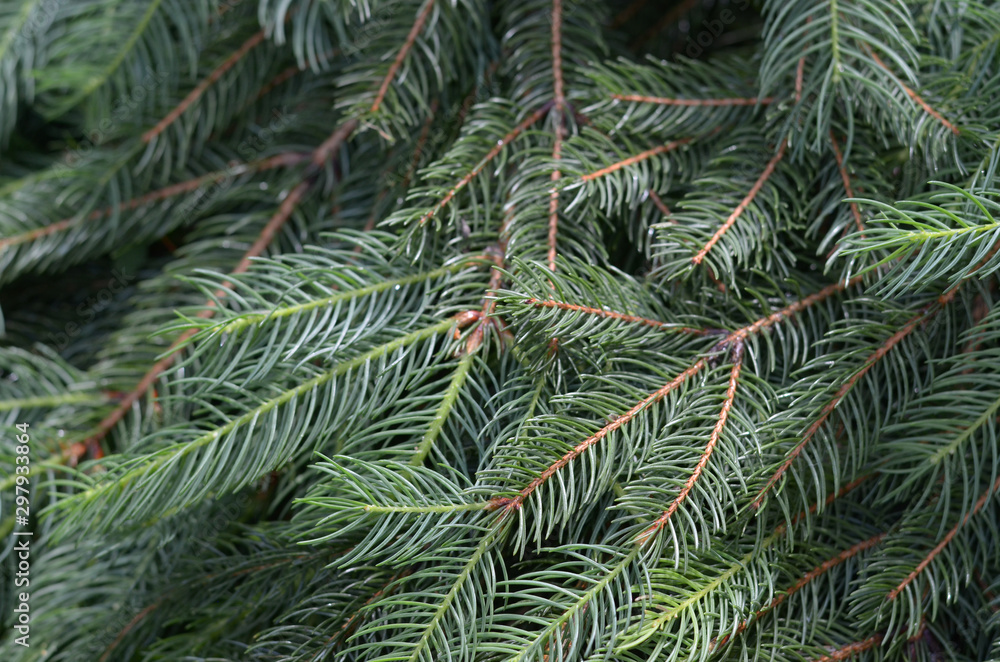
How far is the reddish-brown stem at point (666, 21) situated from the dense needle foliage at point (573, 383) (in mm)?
88

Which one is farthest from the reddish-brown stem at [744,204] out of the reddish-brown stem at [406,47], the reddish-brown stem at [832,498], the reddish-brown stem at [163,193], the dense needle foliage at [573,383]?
the reddish-brown stem at [163,193]

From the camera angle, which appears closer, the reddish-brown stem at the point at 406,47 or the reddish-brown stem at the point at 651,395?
the reddish-brown stem at the point at 651,395

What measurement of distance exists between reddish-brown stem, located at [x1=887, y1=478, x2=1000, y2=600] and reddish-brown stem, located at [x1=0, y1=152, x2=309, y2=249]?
0.52 metres

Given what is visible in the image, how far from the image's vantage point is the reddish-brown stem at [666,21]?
2.14 ft

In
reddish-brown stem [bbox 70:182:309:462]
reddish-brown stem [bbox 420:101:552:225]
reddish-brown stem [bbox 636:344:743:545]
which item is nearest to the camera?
reddish-brown stem [bbox 636:344:743:545]

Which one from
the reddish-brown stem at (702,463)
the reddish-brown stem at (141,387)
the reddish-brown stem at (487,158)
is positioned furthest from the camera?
the reddish-brown stem at (141,387)

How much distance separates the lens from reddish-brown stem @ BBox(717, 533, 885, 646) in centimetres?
36

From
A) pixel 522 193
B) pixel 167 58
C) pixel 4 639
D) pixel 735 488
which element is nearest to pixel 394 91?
pixel 522 193

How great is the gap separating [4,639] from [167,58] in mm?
488

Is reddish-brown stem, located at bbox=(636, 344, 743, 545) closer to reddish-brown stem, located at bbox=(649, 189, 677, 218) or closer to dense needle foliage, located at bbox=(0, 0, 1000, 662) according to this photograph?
dense needle foliage, located at bbox=(0, 0, 1000, 662)

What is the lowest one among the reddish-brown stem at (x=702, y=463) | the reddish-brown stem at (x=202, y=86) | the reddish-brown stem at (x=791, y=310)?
the reddish-brown stem at (x=702, y=463)

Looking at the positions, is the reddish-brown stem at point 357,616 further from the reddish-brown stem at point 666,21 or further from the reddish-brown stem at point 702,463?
the reddish-brown stem at point 666,21

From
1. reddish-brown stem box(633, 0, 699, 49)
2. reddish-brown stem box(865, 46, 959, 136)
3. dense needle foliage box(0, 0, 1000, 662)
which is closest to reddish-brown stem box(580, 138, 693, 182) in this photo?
dense needle foliage box(0, 0, 1000, 662)

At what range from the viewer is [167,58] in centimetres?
61
